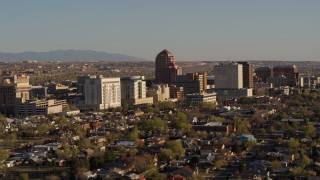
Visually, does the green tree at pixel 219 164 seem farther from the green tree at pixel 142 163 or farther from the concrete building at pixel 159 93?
the concrete building at pixel 159 93

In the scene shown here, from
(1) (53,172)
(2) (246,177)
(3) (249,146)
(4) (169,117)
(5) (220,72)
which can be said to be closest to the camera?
(2) (246,177)

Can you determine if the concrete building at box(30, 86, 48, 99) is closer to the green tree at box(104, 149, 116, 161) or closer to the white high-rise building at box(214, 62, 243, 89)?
the white high-rise building at box(214, 62, 243, 89)

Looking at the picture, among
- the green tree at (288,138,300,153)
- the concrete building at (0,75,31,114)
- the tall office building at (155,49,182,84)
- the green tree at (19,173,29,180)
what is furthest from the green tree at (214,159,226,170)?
the tall office building at (155,49,182,84)

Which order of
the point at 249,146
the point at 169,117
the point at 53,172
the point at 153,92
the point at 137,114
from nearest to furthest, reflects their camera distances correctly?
the point at 53,172, the point at 249,146, the point at 169,117, the point at 137,114, the point at 153,92

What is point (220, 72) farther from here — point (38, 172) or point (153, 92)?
point (38, 172)

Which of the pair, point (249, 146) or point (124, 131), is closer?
point (249, 146)

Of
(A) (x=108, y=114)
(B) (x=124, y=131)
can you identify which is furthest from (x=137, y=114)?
(B) (x=124, y=131)

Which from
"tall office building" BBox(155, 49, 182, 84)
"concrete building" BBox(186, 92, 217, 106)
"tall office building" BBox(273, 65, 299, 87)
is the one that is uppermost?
"tall office building" BBox(155, 49, 182, 84)

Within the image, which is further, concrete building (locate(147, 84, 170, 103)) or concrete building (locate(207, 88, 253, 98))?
concrete building (locate(207, 88, 253, 98))
